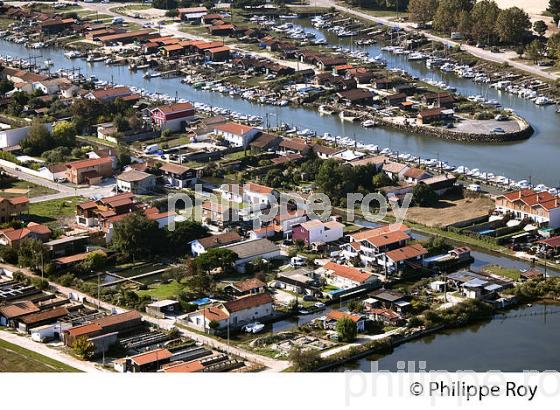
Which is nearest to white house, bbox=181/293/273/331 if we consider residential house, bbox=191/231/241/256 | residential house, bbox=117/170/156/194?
residential house, bbox=191/231/241/256

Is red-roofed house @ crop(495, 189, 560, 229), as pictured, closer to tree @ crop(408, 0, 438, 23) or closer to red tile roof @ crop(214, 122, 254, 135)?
red tile roof @ crop(214, 122, 254, 135)

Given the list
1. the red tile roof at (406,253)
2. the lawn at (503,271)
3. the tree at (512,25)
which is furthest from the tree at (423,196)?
the tree at (512,25)

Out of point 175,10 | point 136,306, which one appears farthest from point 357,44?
point 136,306

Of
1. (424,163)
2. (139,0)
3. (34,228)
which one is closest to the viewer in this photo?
(34,228)

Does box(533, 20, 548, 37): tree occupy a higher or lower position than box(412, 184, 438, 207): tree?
higher

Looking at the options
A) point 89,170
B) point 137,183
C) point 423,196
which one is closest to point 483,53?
point 423,196

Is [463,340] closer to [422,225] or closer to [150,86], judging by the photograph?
[422,225]
